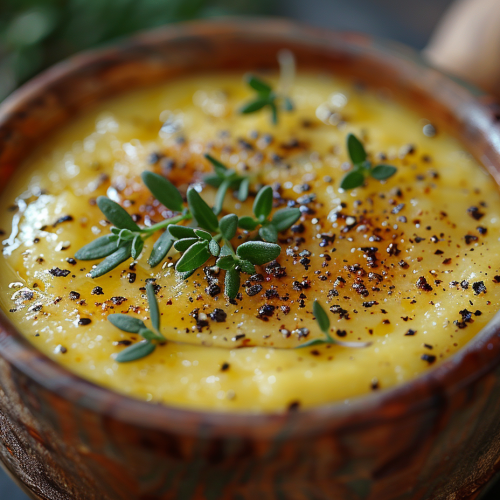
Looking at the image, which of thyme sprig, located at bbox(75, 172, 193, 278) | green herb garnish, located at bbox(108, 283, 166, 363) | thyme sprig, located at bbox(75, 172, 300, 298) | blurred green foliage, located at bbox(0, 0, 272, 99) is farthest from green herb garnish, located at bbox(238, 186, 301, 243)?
blurred green foliage, located at bbox(0, 0, 272, 99)

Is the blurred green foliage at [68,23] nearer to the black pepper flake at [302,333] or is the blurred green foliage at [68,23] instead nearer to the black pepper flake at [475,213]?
the black pepper flake at [475,213]

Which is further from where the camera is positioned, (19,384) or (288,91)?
(288,91)

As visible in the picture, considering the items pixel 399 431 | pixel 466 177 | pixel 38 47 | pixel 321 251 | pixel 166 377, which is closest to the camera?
pixel 399 431

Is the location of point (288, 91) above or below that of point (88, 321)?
above

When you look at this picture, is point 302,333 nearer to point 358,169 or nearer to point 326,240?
point 326,240

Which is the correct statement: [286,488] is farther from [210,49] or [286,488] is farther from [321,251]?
[210,49]

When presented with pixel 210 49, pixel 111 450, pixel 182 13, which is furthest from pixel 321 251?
pixel 182 13

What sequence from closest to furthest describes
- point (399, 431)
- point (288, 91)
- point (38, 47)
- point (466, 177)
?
1. point (399, 431)
2. point (466, 177)
3. point (288, 91)
4. point (38, 47)

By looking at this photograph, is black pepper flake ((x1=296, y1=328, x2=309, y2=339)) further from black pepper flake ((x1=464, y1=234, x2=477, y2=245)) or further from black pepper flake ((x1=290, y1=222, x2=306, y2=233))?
black pepper flake ((x1=464, y1=234, x2=477, y2=245))
